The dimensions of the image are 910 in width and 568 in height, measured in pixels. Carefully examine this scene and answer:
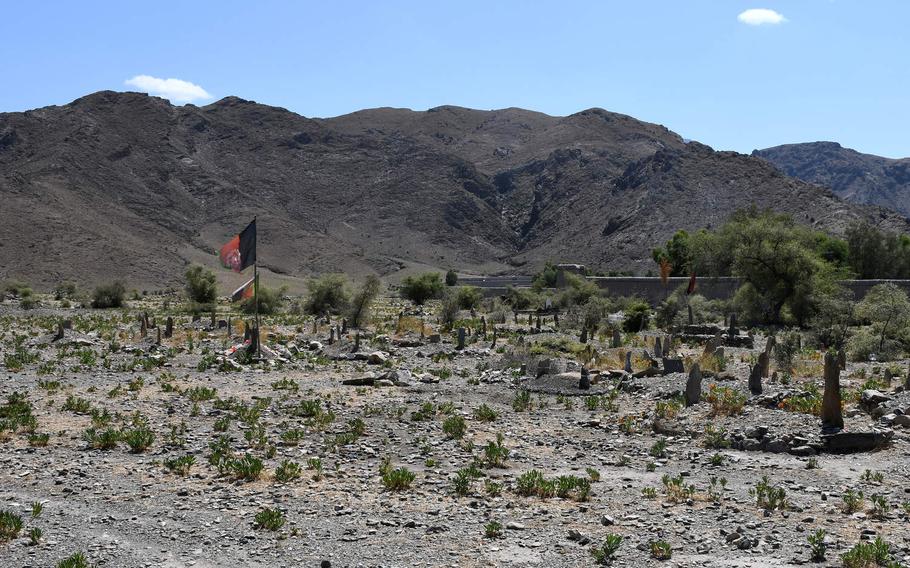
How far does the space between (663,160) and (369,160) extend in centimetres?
6165

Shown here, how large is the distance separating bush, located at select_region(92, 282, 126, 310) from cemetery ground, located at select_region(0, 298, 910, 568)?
147 feet

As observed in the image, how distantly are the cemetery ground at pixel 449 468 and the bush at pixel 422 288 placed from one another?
47.0 metres

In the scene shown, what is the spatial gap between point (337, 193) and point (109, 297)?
295 ft

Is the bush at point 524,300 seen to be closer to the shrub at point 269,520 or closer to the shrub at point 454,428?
the shrub at point 454,428

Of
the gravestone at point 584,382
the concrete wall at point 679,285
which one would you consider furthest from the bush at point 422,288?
the gravestone at point 584,382

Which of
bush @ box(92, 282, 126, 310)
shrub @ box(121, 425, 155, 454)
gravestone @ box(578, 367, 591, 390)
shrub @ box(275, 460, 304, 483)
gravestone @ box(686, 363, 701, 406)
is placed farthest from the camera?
bush @ box(92, 282, 126, 310)

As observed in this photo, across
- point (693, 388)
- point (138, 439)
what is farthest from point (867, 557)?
point (138, 439)

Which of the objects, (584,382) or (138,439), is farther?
(584,382)

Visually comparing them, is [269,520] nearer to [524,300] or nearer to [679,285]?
[679,285]

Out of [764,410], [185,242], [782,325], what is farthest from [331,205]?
[764,410]

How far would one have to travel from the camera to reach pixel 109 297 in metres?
67.6

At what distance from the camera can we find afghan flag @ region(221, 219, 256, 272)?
26.7 m

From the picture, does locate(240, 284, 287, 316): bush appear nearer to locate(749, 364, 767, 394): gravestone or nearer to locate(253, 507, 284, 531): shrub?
locate(749, 364, 767, 394): gravestone

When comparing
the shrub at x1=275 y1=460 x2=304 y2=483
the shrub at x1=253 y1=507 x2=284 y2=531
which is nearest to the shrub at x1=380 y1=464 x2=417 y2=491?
the shrub at x1=275 y1=460 x2=304 y2=483
